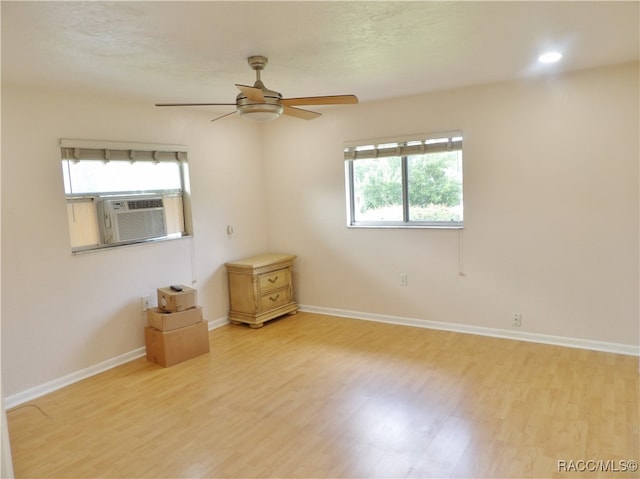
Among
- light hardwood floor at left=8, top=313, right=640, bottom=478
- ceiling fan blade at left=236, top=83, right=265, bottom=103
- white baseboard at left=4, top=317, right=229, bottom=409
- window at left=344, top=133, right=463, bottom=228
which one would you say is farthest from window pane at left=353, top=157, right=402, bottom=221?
white baseboard at left=4, top=317, right=229, bottom=409

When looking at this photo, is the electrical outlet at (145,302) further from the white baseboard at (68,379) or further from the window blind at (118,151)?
the window blind at (118,151)

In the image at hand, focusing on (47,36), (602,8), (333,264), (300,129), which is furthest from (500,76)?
(47,36)

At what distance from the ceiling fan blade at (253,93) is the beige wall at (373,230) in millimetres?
1793

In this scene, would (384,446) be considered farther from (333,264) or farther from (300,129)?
(300,129)

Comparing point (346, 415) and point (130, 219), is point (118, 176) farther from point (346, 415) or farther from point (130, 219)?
point (346, 415)

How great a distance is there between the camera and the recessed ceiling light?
9.93 ft

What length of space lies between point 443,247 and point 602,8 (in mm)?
2424

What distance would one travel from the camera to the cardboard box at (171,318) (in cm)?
378

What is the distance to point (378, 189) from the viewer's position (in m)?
4.75

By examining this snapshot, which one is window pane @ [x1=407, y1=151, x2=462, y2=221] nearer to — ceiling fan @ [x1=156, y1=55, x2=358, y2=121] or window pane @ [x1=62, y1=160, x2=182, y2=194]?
ceiling fan @ [x1=156, y1=55, x2=358, y2=121]

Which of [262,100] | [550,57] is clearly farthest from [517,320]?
[262,100]

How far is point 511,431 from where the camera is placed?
102 inches

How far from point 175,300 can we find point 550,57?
337 centimetres

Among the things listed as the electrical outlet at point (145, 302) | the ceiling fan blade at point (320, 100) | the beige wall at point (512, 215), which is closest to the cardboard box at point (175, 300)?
the electrical outlet at point (145, 302)
